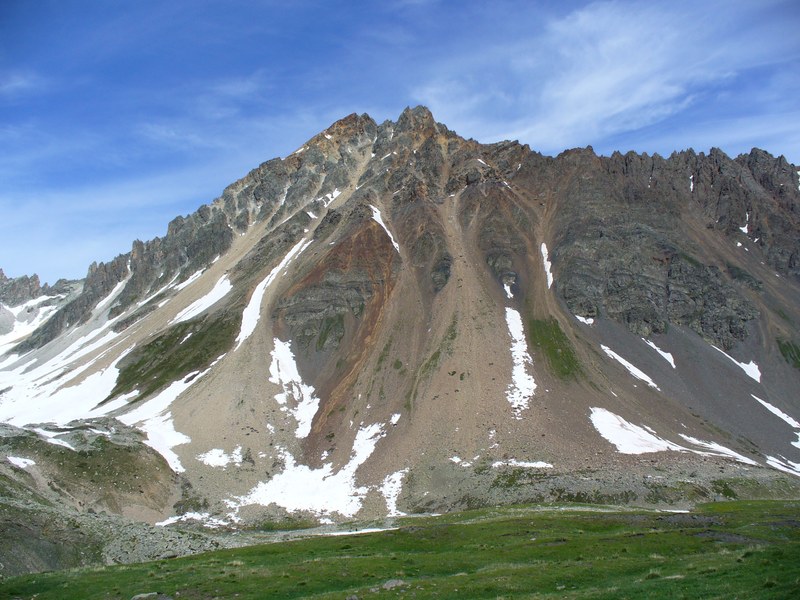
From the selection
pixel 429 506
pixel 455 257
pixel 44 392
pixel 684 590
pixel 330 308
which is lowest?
pixel 429 506

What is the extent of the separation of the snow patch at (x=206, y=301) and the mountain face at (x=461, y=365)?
99.0 inches

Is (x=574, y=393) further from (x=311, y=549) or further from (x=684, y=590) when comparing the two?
(x=684, y=590)

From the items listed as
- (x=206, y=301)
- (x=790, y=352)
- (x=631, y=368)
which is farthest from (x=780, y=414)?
(x=206, y=301)

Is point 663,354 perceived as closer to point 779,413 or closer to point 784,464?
point 779,413

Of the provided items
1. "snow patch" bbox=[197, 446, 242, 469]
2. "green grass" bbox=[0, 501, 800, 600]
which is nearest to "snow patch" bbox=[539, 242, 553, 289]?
"snow patch" bbox=[197, 446, 242, 469]

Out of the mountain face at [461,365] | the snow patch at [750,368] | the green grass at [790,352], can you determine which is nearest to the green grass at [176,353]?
the mountain face at [461,365]

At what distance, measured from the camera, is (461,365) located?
118 meters

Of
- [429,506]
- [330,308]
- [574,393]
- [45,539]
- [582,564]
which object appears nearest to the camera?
[582,564]

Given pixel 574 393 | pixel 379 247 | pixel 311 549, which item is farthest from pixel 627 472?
pixel 379 247

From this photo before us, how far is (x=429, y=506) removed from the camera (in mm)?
81875

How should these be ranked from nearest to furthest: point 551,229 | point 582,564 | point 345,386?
point 582,564 < point 345,386 < point 551,229

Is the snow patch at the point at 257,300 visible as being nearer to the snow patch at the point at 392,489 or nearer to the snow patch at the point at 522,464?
the snow patch at the point at 392,489

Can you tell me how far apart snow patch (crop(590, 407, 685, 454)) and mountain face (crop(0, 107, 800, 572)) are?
52 centimetres

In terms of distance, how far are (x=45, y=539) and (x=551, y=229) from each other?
15573 centimetres
